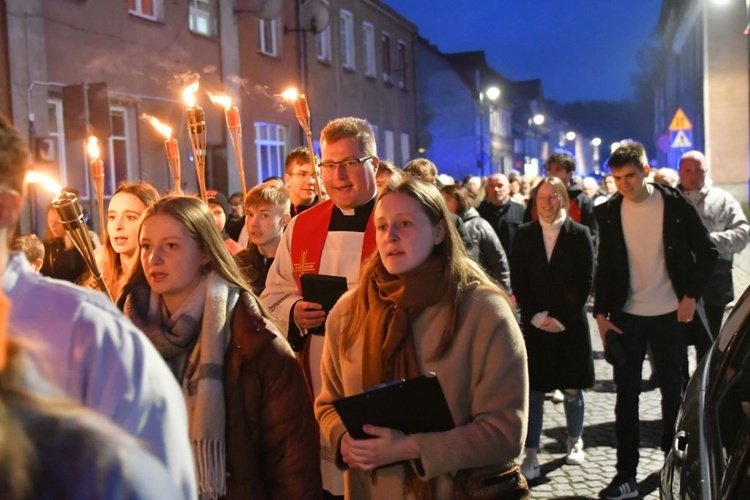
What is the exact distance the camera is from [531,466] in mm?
6188

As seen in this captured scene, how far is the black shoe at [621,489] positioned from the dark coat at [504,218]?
437 cm

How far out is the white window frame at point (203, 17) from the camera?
18.1 meters

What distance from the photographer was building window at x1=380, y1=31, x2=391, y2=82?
3175cm

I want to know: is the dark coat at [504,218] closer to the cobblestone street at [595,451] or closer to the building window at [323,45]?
the cobblestone street at [595,451]

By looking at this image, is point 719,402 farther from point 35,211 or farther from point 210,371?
point 35,211

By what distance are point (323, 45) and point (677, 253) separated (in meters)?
21.5

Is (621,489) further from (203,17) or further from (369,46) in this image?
(369,46)

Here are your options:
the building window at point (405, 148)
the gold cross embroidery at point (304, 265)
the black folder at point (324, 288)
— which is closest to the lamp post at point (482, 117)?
the building window at point (405, 148)

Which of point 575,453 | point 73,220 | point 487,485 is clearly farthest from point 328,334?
point 575,453

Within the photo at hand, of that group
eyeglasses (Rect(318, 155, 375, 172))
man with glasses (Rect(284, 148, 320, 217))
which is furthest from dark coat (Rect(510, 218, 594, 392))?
eyeglasses (Rect(318, 155, 375, 172))

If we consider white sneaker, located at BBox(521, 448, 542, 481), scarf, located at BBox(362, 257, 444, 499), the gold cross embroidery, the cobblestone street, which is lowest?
the cobblestone street

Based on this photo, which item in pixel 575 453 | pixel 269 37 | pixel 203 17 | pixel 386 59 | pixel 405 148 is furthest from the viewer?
pixel 405 148

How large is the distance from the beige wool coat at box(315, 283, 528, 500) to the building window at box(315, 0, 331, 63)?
2305 cm

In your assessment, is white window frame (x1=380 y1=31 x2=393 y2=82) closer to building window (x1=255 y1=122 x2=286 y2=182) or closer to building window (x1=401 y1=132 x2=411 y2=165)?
building window (x1=401 y1=132 x2=411 y2=165)
